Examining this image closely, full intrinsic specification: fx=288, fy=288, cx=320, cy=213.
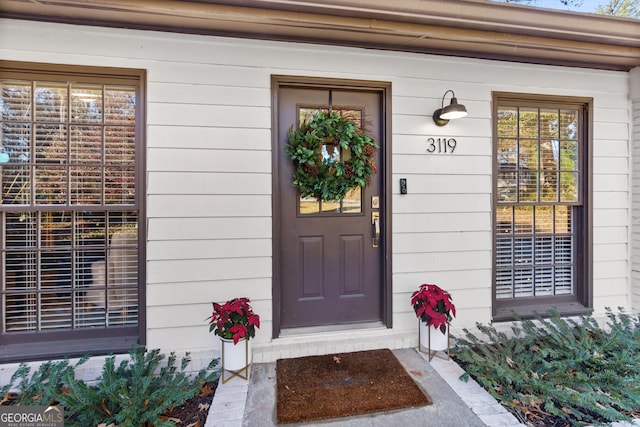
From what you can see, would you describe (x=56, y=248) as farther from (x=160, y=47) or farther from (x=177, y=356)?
(x=160, y=47)

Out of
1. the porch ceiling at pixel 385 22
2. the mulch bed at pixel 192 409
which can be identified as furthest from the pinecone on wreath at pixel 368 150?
the mulch bed at pixel 192 409

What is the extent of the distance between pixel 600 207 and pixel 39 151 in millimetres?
4839

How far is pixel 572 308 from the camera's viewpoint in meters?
2.78

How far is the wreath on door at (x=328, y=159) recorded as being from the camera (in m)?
2.27

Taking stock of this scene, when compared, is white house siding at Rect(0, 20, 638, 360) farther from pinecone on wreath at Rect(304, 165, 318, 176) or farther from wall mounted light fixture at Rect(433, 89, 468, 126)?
pinecone on wreath at Rect(304, 165, 318, 176)

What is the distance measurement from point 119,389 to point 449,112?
2.95 m

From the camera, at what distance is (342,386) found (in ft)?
6.32

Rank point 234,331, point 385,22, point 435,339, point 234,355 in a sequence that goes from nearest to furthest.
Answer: point 234,331 < point 234,355 < point 385,22 < point 435,339

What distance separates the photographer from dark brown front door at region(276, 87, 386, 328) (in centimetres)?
239

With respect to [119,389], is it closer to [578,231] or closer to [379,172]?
[379,172]

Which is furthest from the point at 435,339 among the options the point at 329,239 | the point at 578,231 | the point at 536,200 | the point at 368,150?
the point at 578,231

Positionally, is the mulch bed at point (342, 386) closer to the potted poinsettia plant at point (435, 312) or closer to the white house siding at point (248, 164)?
the white house siding at point (248, 164)

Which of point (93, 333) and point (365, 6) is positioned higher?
point (365, 6)

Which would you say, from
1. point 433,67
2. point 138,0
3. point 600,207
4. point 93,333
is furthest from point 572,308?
point 138,0
